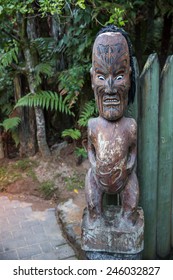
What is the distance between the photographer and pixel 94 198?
2.42 m

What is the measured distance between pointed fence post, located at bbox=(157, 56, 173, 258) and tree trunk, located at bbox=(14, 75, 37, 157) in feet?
8.88

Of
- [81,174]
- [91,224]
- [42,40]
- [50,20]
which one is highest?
[50,20]

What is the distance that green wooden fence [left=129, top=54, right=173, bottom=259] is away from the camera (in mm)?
2553

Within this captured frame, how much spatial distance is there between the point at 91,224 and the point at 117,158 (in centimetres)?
57

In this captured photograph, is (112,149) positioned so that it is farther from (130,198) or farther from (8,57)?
(8,57)

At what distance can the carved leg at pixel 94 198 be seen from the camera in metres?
2.42

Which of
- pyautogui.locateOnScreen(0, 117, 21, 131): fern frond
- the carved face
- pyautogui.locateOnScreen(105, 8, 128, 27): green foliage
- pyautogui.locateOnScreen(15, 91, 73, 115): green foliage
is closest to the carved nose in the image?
the carved face

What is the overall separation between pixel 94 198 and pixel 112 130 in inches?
21.3

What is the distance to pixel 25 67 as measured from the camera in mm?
4559

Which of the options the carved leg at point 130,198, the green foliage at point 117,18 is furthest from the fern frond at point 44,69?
the carved leg at point 130,198

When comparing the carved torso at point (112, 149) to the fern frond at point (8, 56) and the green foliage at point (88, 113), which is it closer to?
the green foliage at point (88, 113)

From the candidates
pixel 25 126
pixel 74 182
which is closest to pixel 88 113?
pixel 74 182
